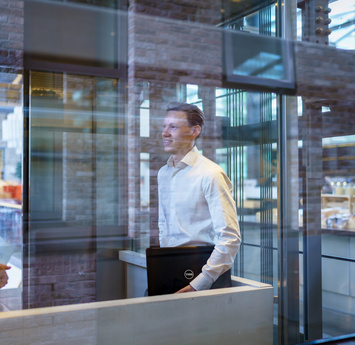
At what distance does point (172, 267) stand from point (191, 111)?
63cm

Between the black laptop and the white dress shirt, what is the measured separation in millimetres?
28

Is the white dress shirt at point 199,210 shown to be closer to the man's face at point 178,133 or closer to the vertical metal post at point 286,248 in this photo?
the man's face at point 178,133

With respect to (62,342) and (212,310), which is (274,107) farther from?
(62,342)

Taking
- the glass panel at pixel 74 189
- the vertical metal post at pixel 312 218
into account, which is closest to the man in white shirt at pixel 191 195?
the glass panel at pixel 74 189

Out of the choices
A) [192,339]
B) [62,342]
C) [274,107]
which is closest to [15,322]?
[62,342]

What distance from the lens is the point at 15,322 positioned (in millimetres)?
1484

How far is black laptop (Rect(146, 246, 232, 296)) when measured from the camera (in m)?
1.74

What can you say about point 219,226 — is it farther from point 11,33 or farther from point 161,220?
point 11,33

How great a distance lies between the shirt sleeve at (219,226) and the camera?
1.79m

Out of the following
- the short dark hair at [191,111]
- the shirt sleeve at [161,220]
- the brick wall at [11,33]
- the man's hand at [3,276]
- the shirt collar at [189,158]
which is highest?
the brick wall at [11,33]

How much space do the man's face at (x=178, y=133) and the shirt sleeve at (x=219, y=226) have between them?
0.18 meters

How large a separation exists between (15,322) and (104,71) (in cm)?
94

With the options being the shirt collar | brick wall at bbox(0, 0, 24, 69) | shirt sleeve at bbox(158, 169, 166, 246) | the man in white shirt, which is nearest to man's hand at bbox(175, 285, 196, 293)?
the man in white shirt

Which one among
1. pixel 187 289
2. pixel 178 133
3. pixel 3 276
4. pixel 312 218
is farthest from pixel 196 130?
pixel 312 218
